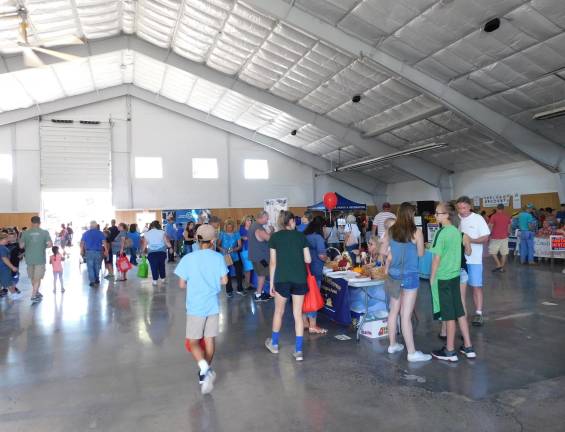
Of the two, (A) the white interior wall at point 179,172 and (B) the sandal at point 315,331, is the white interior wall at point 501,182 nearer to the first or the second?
(A) the white interior wall at point 179,172

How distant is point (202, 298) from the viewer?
3.23 m

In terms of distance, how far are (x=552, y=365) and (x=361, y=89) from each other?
9.98 meters

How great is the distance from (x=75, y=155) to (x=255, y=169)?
26.2 feet

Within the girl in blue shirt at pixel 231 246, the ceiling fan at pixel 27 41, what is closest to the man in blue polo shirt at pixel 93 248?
the girl in blue shirt at pixel 231 246

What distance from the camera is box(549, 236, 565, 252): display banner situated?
9.12 metres

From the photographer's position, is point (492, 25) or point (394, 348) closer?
point (394, 348)

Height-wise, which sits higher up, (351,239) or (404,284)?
(351,239)

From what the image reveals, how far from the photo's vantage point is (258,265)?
6500 millimetres

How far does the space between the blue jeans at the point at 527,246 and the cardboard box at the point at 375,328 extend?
24.1 ft

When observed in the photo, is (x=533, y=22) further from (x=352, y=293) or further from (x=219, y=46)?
(x=219, y=46)

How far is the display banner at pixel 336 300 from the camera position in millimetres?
4762

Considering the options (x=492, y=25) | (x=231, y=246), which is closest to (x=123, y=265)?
(x=231, y=246)

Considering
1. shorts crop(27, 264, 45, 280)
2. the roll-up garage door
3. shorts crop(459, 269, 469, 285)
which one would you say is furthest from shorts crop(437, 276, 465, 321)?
the roll-up garage door

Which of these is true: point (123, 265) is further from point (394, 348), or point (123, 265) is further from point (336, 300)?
point (394, 348)
